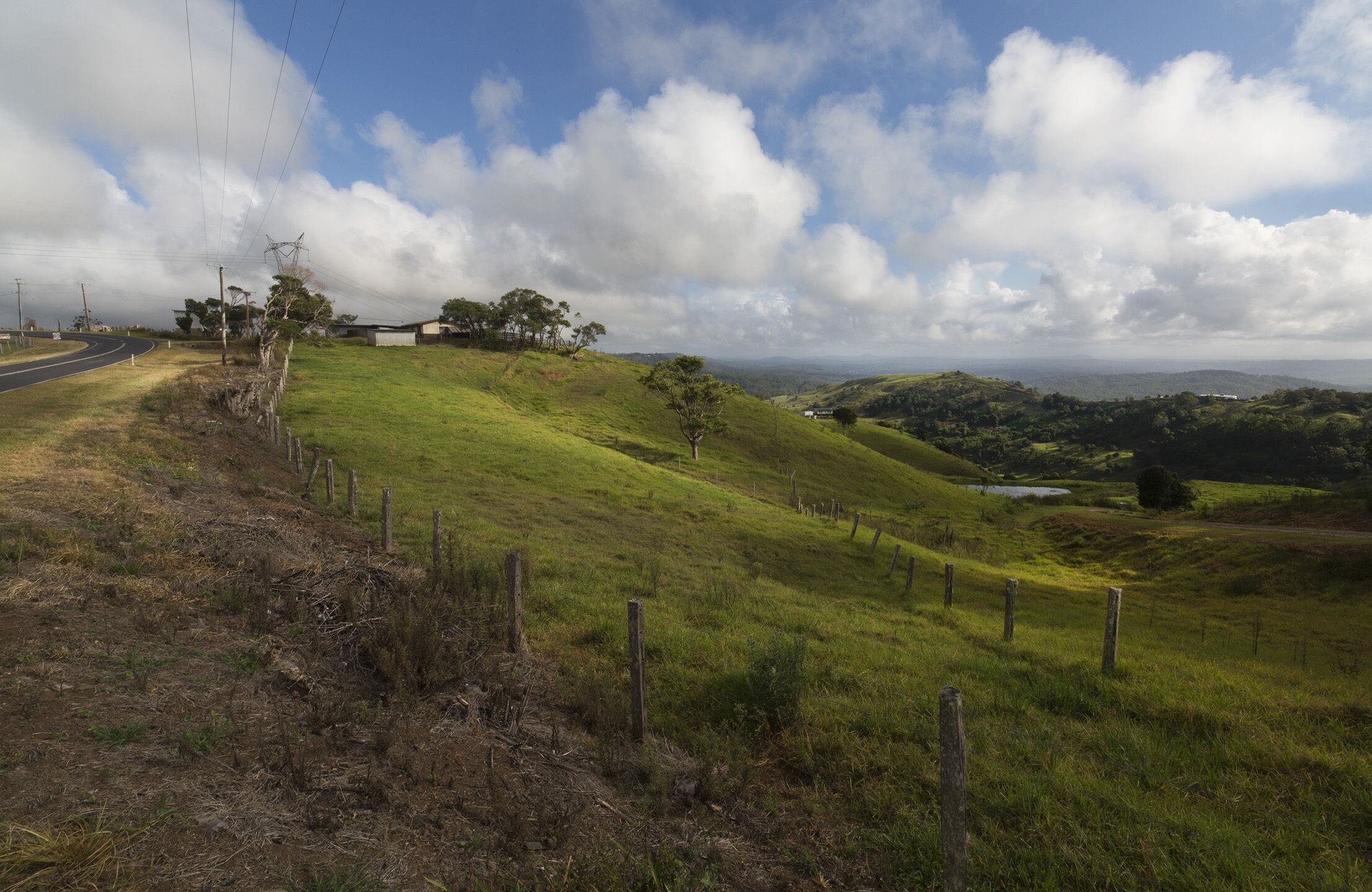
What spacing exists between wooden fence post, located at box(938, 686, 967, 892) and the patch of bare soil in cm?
122

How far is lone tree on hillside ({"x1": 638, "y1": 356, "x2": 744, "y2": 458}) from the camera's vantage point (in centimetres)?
5444

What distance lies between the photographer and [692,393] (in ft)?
189

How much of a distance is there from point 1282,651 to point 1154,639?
467cm

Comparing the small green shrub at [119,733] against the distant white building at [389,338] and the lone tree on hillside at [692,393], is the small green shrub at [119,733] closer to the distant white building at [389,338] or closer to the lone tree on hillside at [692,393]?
the lone tree on hillside at [692,393]

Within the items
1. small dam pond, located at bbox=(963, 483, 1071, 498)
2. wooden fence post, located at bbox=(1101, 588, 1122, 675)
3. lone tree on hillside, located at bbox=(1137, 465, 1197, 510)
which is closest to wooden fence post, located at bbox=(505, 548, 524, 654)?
wooden fence post, located at bbox=(1101, 588, 1122, 675)

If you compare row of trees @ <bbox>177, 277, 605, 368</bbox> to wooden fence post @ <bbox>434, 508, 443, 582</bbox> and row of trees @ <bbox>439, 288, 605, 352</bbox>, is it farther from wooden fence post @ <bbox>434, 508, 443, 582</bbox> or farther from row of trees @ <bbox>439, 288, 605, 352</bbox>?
wooden fence post @ <bbox>434, 508, 443, 582</bbox>

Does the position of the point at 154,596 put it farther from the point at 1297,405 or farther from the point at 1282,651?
the point at 1297,405

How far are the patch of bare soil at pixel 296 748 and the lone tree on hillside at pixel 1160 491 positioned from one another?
7299 centimetres

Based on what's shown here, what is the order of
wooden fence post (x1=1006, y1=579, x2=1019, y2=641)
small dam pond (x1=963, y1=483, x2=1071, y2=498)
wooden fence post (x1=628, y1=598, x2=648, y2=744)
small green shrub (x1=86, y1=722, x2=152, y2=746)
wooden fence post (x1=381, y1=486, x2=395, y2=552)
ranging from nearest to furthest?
small green shrub (x1=86, y1=722, x2=152, y2=746)
wooden fence post (x1=628, y1=598, x2=648, y2=744)
wooden fence post (x1=1006, y1=579, x2=1019, y2=641)
wooden fence post (x1=381, y1=486, x2=395, y2=552)
small dam pond (x1=963, y1=483, x2=1071, y2=498)

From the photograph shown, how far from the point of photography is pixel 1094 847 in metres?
5.04

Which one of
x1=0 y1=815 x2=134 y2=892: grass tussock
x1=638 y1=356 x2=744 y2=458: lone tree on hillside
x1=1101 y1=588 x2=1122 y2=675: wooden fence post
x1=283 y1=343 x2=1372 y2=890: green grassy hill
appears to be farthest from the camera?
x1=638 y1=356 x2=744 y2=458: lone tree on hillside

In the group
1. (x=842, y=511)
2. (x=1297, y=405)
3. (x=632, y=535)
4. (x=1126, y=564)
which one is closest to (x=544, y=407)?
(x=842, y=511)

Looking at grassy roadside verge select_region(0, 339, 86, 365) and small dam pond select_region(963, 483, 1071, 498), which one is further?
small dam pond select_region(963, 483, 1071, 498)

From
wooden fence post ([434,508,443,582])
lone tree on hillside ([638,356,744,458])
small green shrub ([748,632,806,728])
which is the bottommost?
small green shrub ([748,632,806,728])
